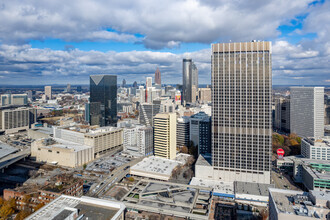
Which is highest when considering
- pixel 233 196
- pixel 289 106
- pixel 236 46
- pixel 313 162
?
pixel 236 46

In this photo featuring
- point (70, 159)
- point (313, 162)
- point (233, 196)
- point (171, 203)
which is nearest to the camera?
point (171, 203)

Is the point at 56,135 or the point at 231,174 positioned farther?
the point at 56,135

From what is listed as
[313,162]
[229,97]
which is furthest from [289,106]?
[229,97]

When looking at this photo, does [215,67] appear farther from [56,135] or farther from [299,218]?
[56,135]

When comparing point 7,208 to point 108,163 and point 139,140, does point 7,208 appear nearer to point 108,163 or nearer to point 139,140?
point 108,163

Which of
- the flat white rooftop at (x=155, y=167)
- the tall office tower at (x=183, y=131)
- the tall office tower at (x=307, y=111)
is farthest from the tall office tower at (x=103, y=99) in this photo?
the tall office tower at (x=307, y=111)

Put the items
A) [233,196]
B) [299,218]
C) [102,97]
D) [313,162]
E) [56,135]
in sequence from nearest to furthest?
1. [299,218]
2. [233,196]
3. [313,162]
4. [56,135]
5. [102,97]

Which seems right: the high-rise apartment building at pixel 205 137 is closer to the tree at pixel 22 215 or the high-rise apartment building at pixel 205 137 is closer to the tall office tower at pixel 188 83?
the tree at pixel 22 215
